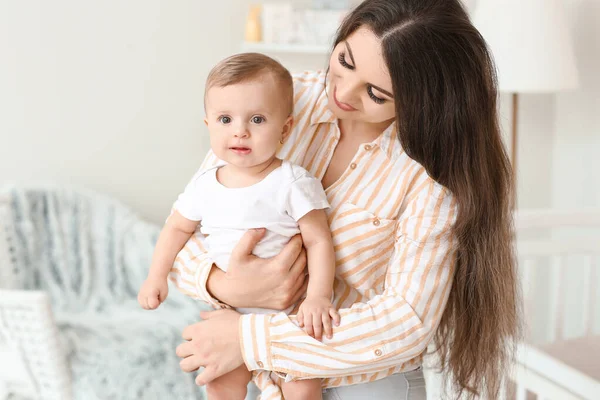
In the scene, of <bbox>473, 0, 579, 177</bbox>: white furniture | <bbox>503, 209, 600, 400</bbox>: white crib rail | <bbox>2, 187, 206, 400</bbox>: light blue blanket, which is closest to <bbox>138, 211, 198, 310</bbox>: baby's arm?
<bbox>503, 209, 600, 400</bbox>: white crib rail

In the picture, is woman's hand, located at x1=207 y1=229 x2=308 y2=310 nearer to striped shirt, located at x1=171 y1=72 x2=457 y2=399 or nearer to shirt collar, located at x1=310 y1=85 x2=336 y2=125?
striped shirt, located at x1=171 y1=72 x2=457 y2=399

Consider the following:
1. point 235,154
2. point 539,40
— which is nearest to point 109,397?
point 235,154

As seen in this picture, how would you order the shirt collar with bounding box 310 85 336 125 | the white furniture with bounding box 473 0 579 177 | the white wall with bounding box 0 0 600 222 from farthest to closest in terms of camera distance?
the white wall with bounding box 0 0 600 222 → the white furniture with bounding box 473 0 579 177 → the shirt collar with bounding box 310 85 336 125

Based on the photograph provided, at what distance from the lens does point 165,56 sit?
301cm

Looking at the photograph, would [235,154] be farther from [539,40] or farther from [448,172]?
[539,40]

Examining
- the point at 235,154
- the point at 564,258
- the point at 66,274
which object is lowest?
the point at 66,274

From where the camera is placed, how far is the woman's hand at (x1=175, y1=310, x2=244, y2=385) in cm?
112

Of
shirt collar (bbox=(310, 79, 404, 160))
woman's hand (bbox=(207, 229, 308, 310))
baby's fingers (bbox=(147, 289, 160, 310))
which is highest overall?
shirt collar (bbox=(310, 79, 404, 160))

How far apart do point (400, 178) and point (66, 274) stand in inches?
77.7

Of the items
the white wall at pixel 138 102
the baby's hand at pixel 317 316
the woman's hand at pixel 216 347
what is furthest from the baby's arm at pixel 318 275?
the white wall at pixel 138 102

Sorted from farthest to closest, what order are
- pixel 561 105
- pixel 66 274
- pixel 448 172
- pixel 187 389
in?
pixel 561 105
pixel 66 274
pixel 187 389
pixel 448 172

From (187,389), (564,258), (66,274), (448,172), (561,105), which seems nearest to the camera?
(448,172)

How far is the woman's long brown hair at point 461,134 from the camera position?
1037mm

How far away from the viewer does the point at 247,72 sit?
112 cm
